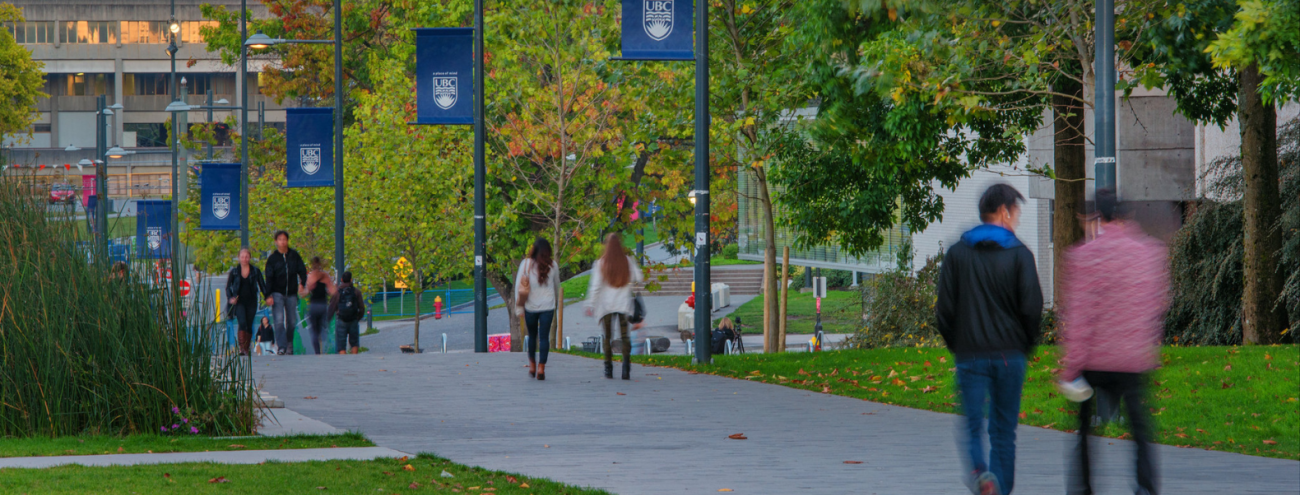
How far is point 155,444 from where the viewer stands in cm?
969

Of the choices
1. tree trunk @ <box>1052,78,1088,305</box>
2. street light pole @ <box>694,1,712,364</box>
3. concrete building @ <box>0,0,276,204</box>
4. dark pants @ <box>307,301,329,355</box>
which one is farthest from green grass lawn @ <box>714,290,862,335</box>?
concrete building @ <box>0,0,276,204</box>

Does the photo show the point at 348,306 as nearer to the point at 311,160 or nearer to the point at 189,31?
the point at 311,160

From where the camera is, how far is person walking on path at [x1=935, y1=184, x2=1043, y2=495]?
673 centimetres

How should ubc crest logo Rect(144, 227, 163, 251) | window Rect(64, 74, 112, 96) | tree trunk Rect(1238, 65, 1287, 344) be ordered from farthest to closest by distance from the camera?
window Rect(64, 74, 112, 96) → tree trunk Rect(1238, 65, 1287, 344) → ubc crest logo Rect(144, 227, 163, 251)

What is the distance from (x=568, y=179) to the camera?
2912 cm

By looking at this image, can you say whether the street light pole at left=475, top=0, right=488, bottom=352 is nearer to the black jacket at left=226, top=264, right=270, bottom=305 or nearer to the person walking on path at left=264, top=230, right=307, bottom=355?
the person walking on path at left=264, top=230, right=307, bottom=355

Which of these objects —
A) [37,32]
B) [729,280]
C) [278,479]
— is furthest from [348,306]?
[37,32]

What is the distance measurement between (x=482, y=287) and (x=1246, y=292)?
10405 mm

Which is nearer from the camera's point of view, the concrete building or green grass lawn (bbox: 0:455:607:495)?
green grass lawn (bbox: 0:455:607:495)

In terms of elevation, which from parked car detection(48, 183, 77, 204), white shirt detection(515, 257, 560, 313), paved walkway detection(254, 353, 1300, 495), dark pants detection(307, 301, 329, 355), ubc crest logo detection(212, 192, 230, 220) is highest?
ubc crest logo detection(212, 192, 230, 220)

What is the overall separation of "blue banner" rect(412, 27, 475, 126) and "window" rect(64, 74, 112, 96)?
286 ft

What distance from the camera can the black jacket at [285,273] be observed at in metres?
18.5

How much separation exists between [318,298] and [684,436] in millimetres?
11786

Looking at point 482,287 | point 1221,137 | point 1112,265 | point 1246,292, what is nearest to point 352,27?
point 482,287
